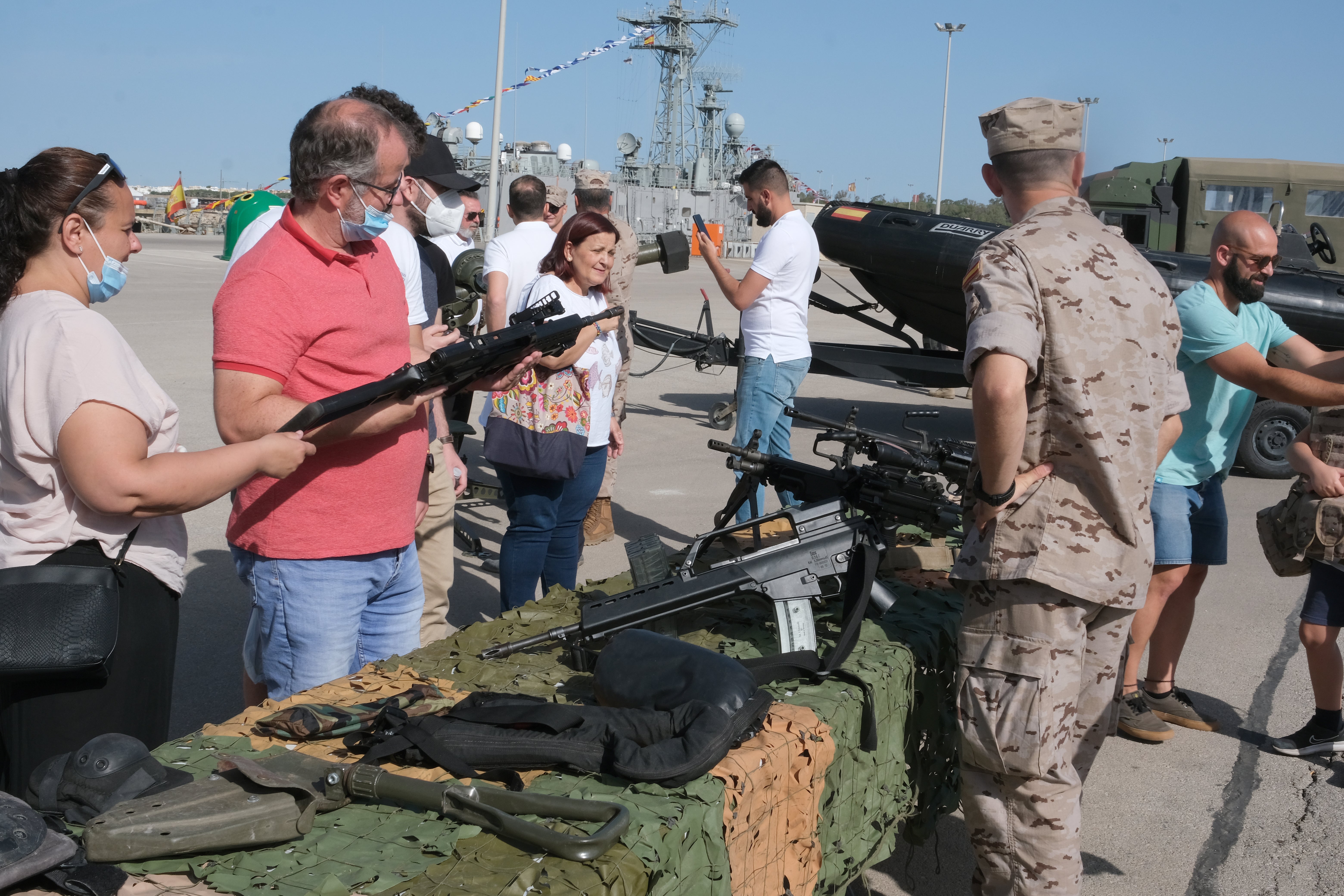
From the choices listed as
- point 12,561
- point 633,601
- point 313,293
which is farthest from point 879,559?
point 12,561

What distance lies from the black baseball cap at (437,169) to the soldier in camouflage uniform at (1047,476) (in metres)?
2.61

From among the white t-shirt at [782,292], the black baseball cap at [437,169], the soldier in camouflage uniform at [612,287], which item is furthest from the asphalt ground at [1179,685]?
the black baseball cap at [437,169]

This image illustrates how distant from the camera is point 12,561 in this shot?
2.07 meters

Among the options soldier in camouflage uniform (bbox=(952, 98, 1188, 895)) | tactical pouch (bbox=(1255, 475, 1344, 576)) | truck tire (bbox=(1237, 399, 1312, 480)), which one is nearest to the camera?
soldier in camouflage uniform (bbox=(952, 98, 1188, 895))

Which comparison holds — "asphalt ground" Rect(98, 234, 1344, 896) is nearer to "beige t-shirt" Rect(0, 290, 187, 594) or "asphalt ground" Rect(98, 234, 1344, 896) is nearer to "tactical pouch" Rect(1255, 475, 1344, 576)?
"beige t-shirt" Rect(0, 290, 187, 594)

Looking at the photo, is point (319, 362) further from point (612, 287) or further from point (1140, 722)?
point (612, 287)

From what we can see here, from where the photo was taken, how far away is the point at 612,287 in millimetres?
6246

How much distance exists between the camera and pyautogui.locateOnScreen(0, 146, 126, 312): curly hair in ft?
7.00

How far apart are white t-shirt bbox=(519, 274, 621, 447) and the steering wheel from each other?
7202 millimetres

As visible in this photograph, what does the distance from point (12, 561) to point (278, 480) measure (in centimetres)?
54

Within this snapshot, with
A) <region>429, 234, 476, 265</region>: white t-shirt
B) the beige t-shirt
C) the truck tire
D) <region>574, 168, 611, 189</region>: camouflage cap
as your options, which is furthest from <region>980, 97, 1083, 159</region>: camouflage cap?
the truck tire

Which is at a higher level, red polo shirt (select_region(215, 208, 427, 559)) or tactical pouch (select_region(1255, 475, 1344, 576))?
red polo shirt (select_region(215, 208, 427, 559))

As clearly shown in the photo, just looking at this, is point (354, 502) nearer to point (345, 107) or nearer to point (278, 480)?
point (278, 480)

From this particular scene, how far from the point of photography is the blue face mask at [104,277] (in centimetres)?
222
